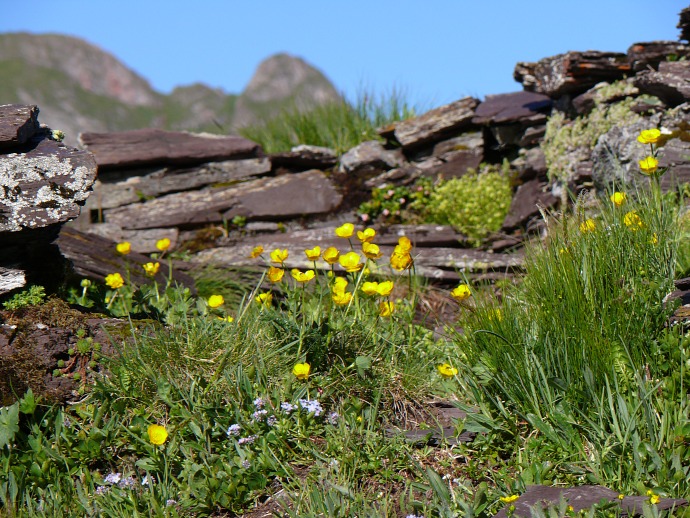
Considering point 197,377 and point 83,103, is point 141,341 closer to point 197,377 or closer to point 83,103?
point 197,377

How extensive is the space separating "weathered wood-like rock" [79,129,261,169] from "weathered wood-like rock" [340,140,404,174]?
3.82 feet

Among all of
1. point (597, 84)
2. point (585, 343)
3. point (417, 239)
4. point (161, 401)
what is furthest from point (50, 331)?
point (597, 84)

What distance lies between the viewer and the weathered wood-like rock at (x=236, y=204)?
822cm

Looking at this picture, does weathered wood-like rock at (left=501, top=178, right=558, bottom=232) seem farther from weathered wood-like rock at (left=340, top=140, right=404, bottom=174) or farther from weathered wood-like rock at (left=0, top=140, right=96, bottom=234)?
weathered wood-like rock at (left=0, top=140, right=96, bottom=234)

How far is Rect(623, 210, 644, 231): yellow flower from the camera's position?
12.9ft

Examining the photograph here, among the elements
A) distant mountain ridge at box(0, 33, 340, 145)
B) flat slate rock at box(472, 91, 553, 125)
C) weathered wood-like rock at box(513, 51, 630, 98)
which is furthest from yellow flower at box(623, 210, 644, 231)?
distant mountain ridge at box(0, 33, 340, 145)

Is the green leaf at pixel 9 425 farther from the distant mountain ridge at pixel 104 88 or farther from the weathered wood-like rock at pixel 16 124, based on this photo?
the distant mountain ridge at pixel 104 88

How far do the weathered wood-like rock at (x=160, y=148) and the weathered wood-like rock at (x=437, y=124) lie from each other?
6.06 ft

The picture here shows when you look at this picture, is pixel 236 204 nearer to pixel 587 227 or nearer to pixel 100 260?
pixel 100 260

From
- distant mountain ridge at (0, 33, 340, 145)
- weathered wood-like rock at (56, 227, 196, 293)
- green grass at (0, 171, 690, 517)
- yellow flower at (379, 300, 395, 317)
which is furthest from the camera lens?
distant mountain ridge at (0, 33, 340, 145)

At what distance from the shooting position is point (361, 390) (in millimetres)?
3990

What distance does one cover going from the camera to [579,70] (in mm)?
7746

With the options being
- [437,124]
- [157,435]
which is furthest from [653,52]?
[157,435]

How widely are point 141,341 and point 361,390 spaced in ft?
4.11
